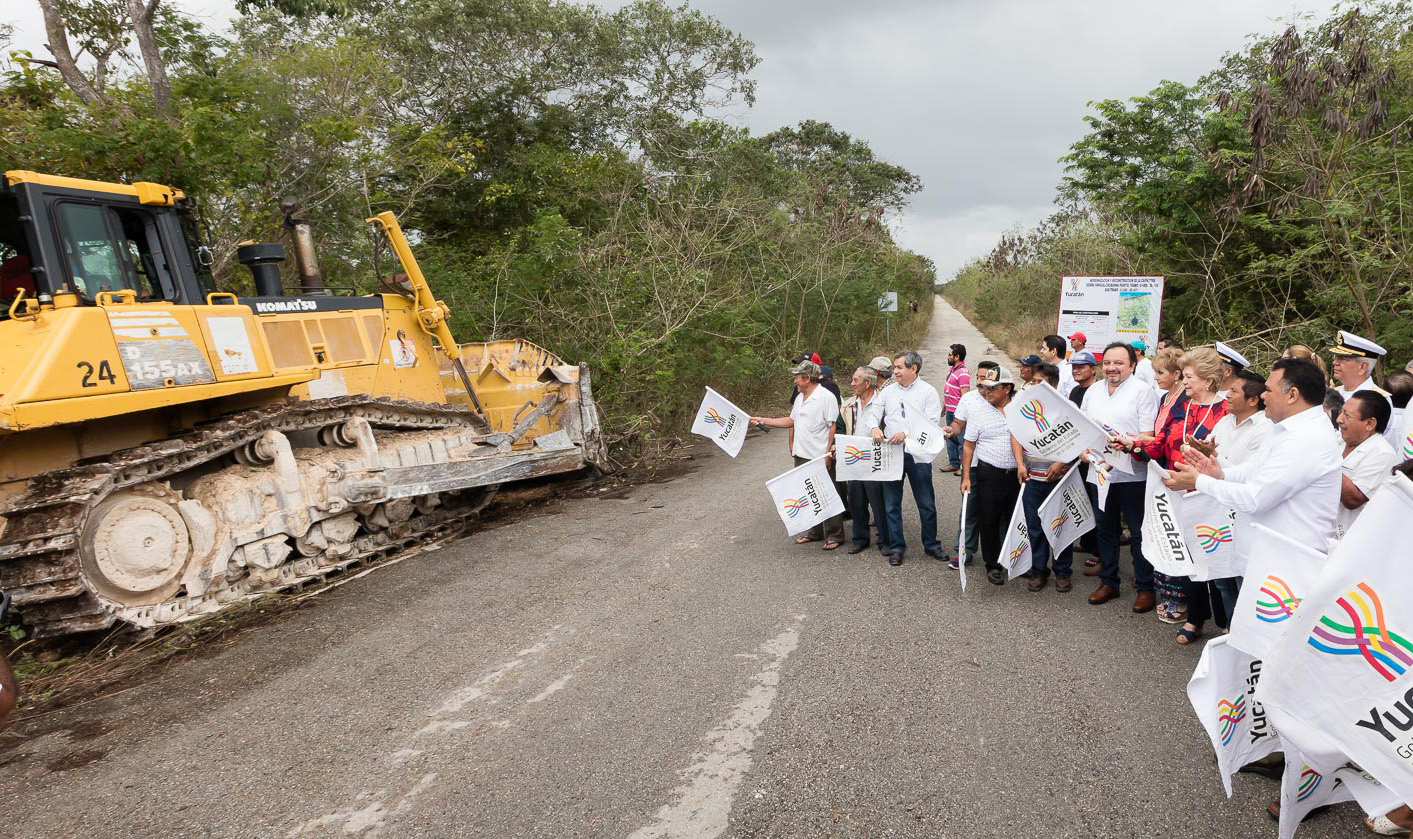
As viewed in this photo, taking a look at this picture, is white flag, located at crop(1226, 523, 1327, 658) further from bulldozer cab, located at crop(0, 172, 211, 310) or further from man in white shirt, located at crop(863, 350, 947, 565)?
bulldozer cab, located at crop(0, 172, 211, 310)

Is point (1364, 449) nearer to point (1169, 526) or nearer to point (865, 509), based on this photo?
point (1169, 526)

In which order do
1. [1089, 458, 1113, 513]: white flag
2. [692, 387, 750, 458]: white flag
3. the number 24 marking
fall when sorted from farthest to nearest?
[692, 387, 750, 458]: white flag < [1089, 458, 1113, 513]: white flag < the number 24 marking

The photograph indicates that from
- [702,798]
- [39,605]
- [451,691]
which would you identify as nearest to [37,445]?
[39,605]

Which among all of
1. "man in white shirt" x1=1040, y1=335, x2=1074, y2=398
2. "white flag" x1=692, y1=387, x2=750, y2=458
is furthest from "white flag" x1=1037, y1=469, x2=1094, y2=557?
"white flag" x1=692, y1=387, x2=750, y2=458

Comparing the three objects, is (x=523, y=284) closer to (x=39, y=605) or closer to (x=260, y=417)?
(x=260, y=417)

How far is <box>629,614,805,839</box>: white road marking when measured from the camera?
304cm

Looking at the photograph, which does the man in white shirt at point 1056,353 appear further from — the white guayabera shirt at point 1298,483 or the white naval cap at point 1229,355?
the white guayabera shirt at point 1298,483

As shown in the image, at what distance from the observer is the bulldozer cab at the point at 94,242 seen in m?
5.20

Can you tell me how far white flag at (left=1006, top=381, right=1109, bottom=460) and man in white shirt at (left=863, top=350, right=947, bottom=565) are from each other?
32.5 inches

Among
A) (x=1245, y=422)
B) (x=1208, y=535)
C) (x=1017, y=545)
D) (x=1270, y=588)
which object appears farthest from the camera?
(x=1017, y=545)

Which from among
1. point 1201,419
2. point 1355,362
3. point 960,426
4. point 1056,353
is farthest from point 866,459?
point 1355,362

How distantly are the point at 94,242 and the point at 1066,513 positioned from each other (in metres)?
7.33

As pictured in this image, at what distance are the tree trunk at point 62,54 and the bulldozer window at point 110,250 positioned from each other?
18.5 ft

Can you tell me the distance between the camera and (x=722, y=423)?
7391 mm
